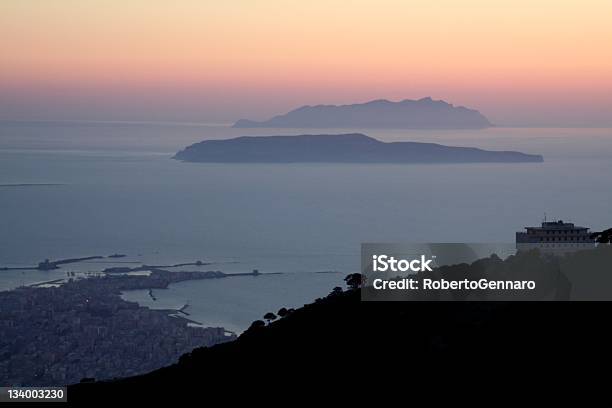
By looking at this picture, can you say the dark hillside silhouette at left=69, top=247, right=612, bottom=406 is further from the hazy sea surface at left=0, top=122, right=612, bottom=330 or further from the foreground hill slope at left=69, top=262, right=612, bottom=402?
the hazy sea surface at left=0, top=122, right=612, bottom=330

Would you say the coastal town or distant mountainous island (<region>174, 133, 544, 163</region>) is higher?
distant mountainous island (<region>174, 133, 544, 163</region>)

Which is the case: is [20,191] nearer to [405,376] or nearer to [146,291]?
[146,291]

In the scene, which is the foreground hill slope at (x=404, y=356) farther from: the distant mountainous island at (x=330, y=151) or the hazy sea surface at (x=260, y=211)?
the distant mountainous island at (x=330, y=151)

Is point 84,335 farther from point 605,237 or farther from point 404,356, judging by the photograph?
point 404,356

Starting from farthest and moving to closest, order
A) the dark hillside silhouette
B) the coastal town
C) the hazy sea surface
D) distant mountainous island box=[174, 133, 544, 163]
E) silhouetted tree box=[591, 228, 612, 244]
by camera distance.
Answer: distant mountainous island box=[174, 133, 544, 163]
the hazy sea surface
the coastal town
silhouetted tree box=[591, 228, 612, 244]
the dark hillside silhouette

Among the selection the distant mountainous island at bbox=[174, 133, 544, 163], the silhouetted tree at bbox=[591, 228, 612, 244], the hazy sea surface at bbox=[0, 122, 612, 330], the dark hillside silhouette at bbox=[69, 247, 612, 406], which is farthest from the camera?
the distant mountainous island at bbox=[174, 133, 544, 163]

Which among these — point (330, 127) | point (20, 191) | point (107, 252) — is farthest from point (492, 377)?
point (330, 127)

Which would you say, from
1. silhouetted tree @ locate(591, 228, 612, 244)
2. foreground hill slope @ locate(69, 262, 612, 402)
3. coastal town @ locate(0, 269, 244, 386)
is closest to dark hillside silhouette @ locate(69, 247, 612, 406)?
foreground hill slope @ locate(69, 262, 612, 402)

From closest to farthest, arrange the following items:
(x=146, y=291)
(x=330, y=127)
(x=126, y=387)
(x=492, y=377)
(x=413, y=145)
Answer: (x=492, y=377) < (x=126, y=387) < (x=146, y=291) < (x=413, y=145) < (x=330, y=127)
